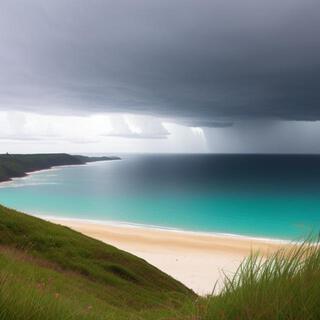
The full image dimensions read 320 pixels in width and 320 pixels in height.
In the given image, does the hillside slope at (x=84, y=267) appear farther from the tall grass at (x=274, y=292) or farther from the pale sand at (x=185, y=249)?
the tall grass at (x=274, y=292)

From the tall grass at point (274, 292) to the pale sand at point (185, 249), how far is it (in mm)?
37249

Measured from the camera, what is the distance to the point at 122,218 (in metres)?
107

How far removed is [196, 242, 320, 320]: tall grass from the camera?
446cm

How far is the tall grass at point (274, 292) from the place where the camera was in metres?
4.46

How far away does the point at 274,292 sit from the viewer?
186 inches

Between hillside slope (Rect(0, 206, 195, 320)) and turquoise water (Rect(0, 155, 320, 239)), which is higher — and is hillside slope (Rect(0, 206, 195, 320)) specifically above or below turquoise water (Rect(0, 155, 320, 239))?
below

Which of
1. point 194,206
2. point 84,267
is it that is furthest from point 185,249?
point 194,206

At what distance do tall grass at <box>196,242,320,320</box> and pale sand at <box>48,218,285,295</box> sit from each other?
37249 mm

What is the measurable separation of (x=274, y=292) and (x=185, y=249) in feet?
202

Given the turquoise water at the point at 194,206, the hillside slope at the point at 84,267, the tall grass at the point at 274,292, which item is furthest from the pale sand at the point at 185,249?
the tall grass at the point at 274,292

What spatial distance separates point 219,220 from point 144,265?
70299mm

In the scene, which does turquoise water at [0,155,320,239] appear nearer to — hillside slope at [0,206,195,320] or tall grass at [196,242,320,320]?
hillside slope at [0,206,195,320]

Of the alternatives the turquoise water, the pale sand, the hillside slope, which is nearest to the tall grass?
the hillside slope

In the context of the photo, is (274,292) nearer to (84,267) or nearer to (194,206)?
(84,267)
